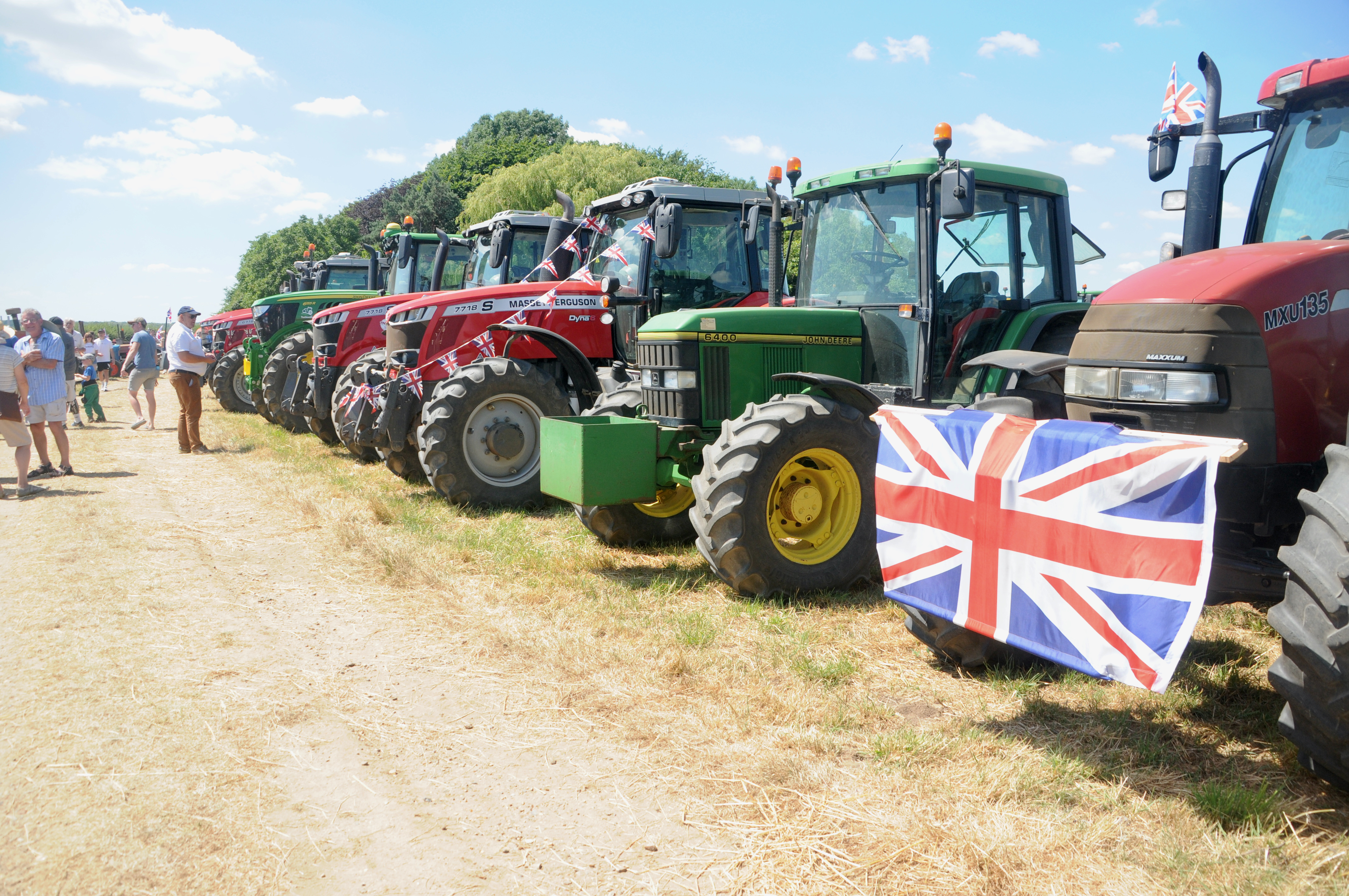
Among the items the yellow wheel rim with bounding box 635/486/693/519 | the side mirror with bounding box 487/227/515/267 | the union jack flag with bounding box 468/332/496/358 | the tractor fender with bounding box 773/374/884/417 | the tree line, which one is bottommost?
the yellow wheel rim with bounding box 635/486/693/519

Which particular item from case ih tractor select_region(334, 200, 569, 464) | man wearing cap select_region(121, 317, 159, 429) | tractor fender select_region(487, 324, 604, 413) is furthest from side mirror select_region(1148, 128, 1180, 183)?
man wearing cap select_region(121, 317, 159, 429)

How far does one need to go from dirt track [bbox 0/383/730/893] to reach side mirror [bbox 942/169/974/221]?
326 cm

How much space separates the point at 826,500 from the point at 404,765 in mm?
2960

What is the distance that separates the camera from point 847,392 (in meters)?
5.36

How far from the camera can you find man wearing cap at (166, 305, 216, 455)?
1155 centimetres

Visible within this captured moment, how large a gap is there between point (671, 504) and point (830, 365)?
1.55 m

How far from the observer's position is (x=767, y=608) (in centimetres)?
506

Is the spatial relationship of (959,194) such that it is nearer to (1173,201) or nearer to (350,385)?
(1173,201)

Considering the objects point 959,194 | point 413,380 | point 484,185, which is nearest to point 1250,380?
point 959,194

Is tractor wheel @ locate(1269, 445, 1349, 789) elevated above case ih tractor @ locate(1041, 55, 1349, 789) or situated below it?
below

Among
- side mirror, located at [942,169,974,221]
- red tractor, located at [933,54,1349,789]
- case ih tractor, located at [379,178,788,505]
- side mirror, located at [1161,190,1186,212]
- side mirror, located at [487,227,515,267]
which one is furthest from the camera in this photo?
side mirror, located at [487,227,515,267]

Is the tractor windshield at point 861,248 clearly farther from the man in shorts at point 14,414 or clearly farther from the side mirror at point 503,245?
the man in shorts at point 14,414

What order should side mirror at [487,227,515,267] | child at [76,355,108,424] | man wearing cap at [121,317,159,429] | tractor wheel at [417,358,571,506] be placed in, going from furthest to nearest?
1. child at [76,355,108,424]
2. man wearing cap at [121,317,159,429]
3. side mirror at [487,227,515,267]
4. tractor wheel at [417,358,571,506]

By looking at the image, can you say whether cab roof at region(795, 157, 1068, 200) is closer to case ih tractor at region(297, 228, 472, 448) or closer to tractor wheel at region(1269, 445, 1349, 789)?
tractor wheel at region(1269, 445, 1349, 789)
